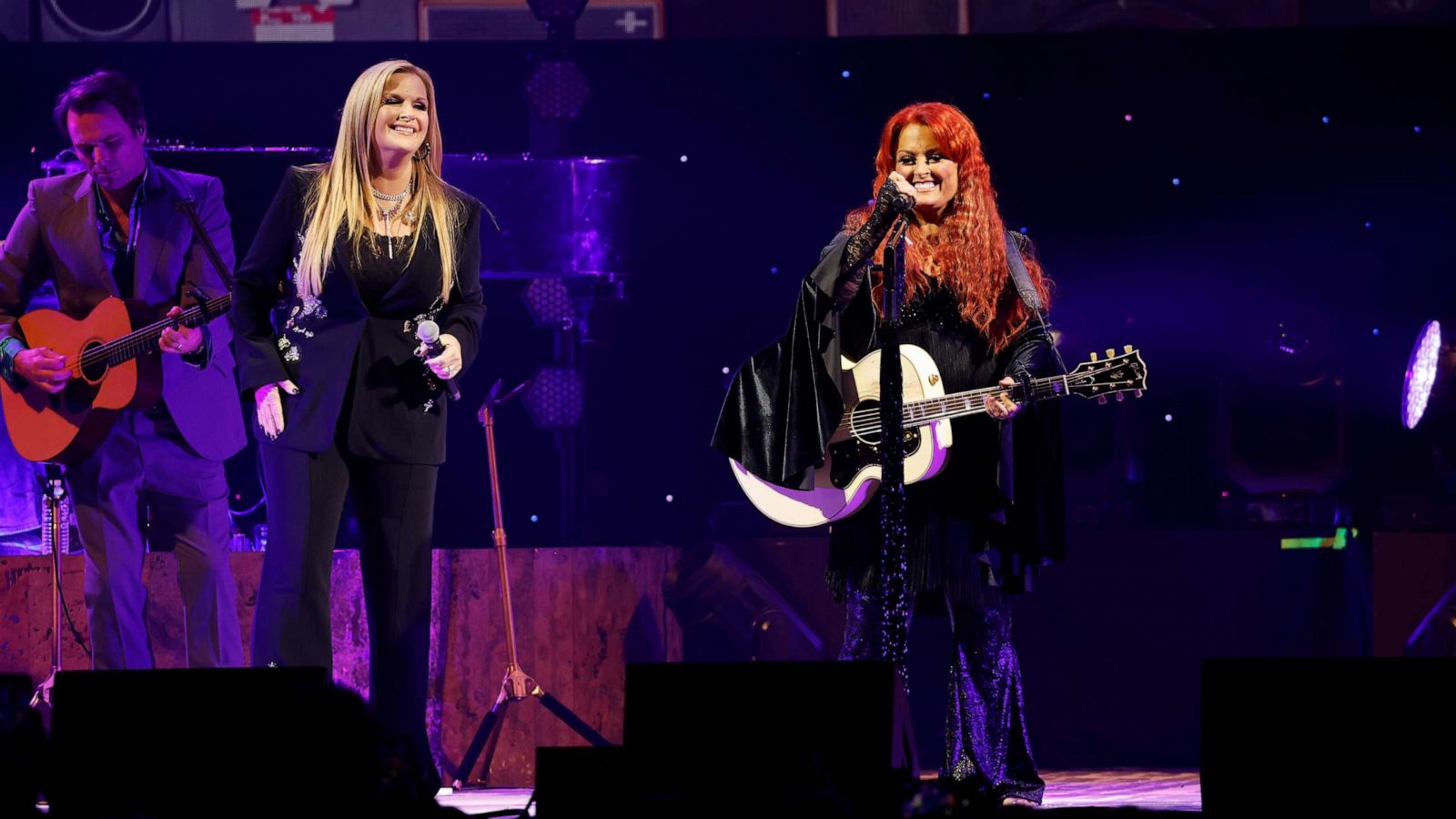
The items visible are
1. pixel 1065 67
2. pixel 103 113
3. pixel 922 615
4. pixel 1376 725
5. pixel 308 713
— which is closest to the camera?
pixel 308 713

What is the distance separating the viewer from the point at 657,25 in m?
8.91

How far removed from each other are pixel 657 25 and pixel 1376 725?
6.02 metres

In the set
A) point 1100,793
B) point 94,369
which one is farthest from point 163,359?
point 1100,793

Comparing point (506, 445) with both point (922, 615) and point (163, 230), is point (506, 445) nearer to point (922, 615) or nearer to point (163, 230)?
point (163, 230)

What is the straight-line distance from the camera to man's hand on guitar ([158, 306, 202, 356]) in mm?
6340

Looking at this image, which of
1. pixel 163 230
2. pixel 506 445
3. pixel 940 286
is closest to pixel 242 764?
pixel 940 286

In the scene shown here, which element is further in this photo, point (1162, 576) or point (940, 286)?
point (1162, 576)

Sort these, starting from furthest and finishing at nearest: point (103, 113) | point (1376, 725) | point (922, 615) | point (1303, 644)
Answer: point (1303, 644), point (103, 113), point (922, 615), point (1376, 725)

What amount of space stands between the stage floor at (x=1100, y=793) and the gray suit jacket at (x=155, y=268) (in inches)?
63.1

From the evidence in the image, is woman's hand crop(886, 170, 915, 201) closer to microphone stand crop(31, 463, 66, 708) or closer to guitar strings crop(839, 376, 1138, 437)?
guitar strings crop(839, 376, 1138, 437)

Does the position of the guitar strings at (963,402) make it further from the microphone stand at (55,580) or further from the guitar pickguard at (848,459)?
the microphone stand at (55,580)

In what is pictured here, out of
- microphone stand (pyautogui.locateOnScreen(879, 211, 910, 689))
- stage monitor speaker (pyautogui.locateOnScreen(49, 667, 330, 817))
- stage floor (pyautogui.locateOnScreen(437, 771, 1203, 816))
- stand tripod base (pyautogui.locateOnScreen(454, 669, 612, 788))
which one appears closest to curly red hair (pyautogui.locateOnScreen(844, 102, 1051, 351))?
microphone stand (pyautogui.locateOnScreen(879, 211, 910, 689))

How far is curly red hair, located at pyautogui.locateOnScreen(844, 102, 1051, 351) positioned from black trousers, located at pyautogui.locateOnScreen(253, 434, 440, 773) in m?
1.62

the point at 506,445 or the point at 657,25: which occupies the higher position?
the point at 657,25
